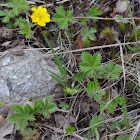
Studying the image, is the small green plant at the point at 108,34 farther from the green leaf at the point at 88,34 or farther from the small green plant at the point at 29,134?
the small green plant at the point at 29,134

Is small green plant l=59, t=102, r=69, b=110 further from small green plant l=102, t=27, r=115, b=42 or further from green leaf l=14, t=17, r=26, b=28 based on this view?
green leaf l=14, t=17, r=26, b=28

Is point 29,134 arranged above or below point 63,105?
below

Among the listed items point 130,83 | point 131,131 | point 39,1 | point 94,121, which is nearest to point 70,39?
point 39,1

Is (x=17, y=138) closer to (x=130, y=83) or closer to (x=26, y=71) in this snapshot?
(x=26, y=71)

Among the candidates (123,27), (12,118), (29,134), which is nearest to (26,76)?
(12,118)

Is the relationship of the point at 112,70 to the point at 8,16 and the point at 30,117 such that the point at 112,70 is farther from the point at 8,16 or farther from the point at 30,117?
the point at 8,16

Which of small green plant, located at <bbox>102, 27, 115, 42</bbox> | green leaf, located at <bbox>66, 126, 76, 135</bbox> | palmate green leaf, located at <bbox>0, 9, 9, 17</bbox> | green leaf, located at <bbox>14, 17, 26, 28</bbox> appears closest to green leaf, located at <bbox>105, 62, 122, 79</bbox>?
small green plant, located at <bbox>102, 27, 115, 42</bbox>
